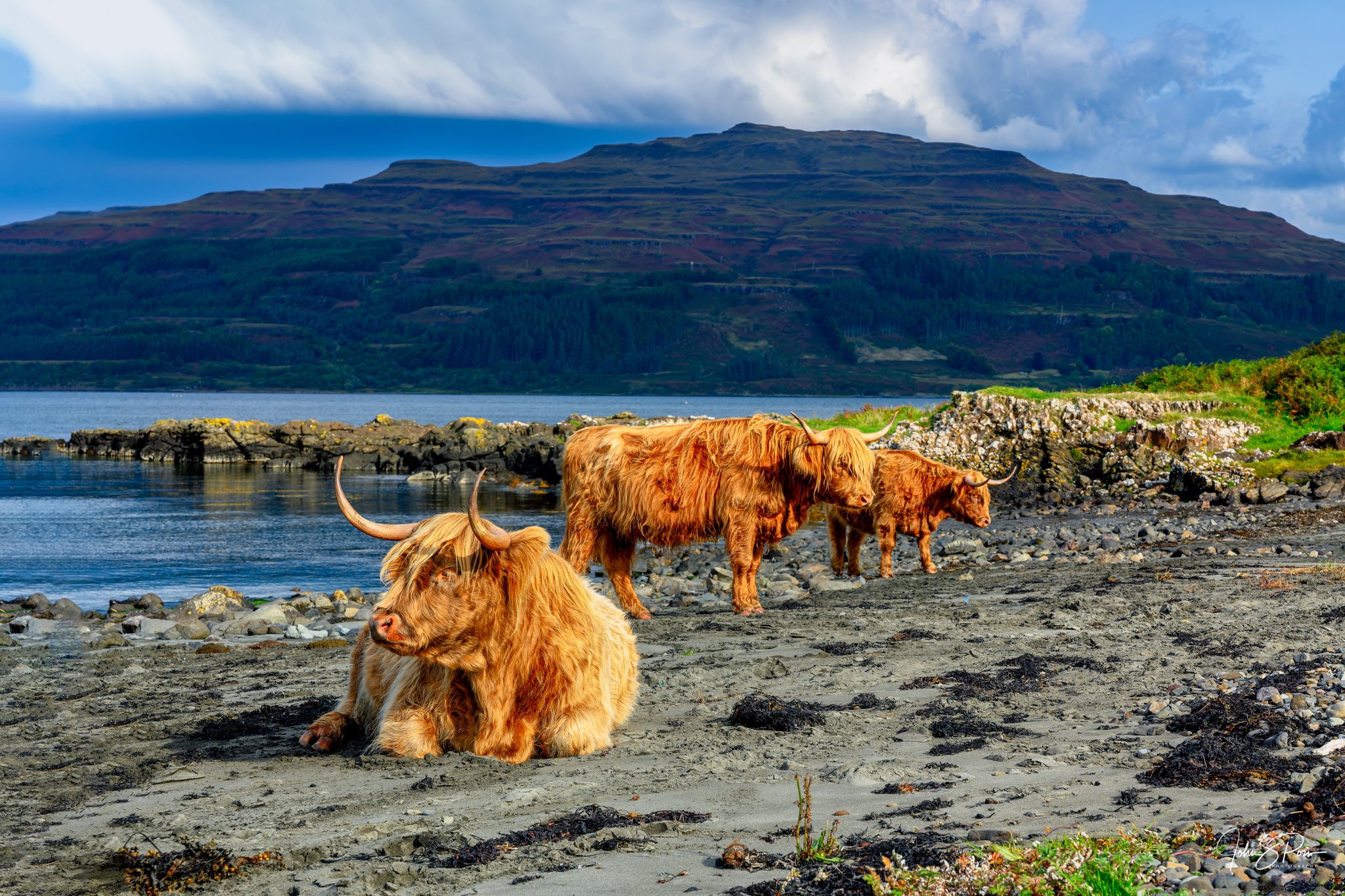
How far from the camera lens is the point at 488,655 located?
561 cm

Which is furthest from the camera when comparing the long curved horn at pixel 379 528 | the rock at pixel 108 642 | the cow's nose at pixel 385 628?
the rock at pixel 108 642

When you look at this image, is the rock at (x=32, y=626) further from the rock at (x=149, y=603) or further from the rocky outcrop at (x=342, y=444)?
the rocky outcrop at (x=342, y=444)

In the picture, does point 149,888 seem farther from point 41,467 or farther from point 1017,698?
point 41,467

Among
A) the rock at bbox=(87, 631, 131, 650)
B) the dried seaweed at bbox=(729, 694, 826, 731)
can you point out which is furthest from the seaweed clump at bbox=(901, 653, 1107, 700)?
the rock at bbox=(87, 631, 131, 650)

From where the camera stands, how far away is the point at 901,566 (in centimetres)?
1582

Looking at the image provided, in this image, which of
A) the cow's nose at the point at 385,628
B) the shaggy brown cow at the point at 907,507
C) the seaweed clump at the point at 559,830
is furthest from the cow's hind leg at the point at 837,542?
the seaweed clump at the point at 559,830

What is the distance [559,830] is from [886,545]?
10.7 metres

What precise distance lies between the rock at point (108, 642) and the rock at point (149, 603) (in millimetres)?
3187

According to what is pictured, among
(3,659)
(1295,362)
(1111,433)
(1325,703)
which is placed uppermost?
(1295,362)

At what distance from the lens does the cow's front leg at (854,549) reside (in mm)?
15172

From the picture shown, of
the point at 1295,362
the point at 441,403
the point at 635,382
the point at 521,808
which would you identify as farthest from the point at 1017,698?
the point at 635,382

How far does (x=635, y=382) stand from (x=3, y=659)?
186 metres

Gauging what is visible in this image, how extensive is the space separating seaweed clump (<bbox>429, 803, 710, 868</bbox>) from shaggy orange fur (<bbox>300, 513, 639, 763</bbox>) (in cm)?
113

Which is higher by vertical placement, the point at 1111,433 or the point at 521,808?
the point at 1111,433
